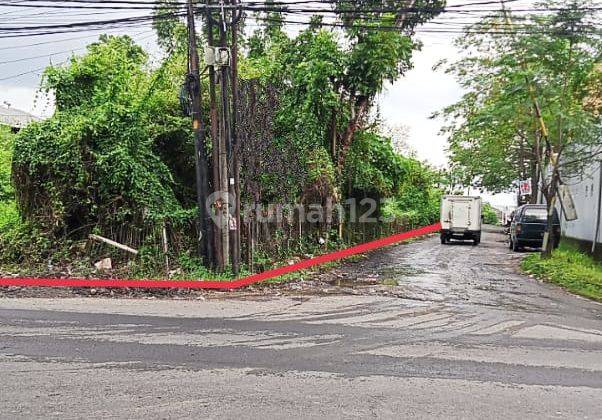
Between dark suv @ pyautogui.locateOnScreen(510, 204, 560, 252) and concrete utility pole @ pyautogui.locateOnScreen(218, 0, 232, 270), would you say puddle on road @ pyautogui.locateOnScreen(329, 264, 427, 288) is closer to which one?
concrete utility pole @ pyautogui.locateOnScreen(218, 0, 232, 270)

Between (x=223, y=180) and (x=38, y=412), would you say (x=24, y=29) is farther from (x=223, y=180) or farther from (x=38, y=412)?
(x=38, y=412)

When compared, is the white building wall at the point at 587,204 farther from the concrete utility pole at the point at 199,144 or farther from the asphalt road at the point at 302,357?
the concrete utility pole at the point at 199,144

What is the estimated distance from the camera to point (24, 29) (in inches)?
555

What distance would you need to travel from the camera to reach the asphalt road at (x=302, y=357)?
5.35 meters

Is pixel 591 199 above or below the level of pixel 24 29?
below

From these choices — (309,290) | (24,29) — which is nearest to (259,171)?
(309,290)

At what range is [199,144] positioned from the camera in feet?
45.1

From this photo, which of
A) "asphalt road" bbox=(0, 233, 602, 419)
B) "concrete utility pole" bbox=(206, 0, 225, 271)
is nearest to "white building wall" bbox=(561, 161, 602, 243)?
"asphalt road" bbox=(0, 233, 602, 419)

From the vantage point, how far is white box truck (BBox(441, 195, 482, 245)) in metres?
28.7

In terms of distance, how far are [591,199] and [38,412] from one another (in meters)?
19.3

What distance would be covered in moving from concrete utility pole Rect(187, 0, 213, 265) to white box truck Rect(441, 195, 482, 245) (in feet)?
58.2

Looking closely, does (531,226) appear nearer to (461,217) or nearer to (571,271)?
(461,217)

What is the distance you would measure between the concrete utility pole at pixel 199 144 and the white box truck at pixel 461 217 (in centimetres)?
1775

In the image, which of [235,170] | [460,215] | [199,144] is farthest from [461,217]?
[199,144]
